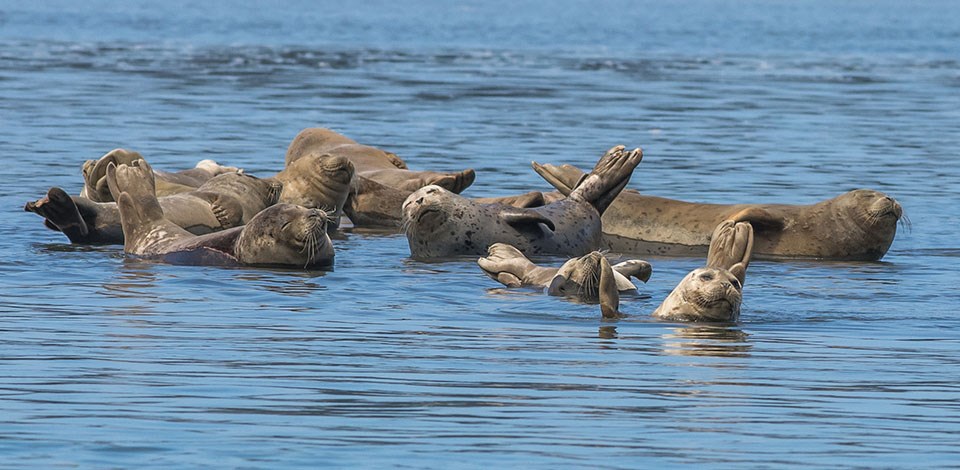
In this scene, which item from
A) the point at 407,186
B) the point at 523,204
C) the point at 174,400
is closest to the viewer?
the point at 174,400

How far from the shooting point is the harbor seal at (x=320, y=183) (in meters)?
13.3

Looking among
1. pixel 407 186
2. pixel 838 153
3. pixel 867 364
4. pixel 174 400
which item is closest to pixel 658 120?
pixel 838 153

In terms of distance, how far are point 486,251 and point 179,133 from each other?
9.75 meters

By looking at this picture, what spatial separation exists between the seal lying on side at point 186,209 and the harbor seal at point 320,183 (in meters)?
0.29

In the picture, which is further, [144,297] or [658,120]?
[658,120]

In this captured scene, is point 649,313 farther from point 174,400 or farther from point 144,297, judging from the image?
point 174,400

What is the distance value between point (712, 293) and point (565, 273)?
3.80 feet

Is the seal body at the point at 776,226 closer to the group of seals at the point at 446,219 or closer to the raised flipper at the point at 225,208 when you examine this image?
the group of seals at the point at 446,219

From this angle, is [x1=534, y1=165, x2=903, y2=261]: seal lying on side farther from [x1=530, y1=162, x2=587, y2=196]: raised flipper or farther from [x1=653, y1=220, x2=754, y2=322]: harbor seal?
[x1=653, y1=220, x2=754, y2=322]: harbor seal

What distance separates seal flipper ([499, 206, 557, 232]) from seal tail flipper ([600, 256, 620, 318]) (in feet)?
9.79

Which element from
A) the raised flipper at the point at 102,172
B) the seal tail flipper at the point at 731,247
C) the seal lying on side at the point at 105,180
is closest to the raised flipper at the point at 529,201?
the seal lying on side at the point at 105,180

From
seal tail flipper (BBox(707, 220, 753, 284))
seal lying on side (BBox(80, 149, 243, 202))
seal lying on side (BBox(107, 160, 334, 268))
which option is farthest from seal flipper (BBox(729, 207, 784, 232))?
seal lying on side (BBox(80, 149, 243, 202))

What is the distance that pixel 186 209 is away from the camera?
1236 cm

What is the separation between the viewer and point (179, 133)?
21.2 m
